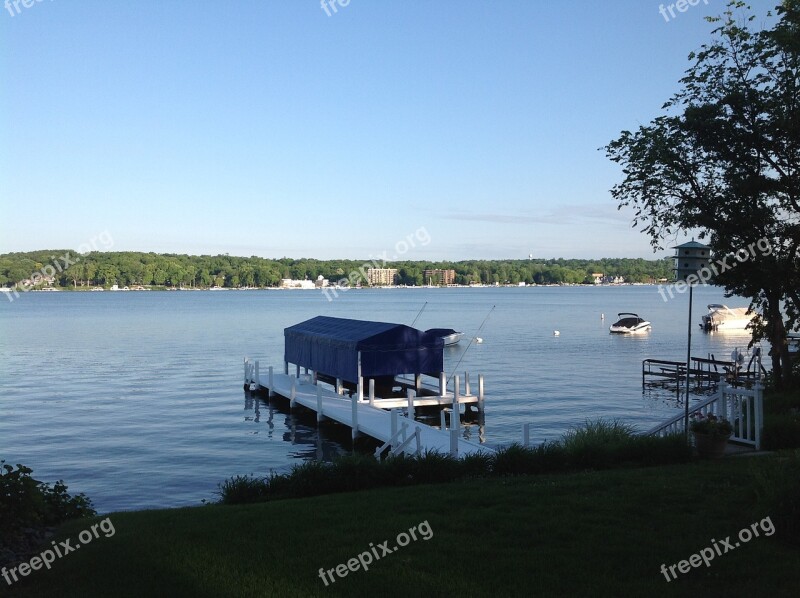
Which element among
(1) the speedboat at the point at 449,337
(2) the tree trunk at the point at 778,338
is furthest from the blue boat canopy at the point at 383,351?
(1) the speedboat at the point at 449,337

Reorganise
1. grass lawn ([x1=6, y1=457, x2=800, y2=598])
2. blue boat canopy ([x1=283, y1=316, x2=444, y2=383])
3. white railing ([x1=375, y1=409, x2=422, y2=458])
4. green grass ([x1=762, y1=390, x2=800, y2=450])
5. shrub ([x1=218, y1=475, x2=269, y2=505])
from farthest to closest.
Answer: blue boat canopy ([x1=283, y1=316, x2=444, y2=383]) → white railing ([x1=375, y1=409, x2=422, y2=458]) → green grass ([x1=762, y1=390, x2=800, y2=450]) → shrub ([x1=218, y1=475, x2=269, y2=505]) → grass lawn ([x1=6, y1=457, x2=800, y2=598])

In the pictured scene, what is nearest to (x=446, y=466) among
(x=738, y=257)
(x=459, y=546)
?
Result: (x=459, y=546)

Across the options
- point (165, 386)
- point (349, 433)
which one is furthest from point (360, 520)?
point (165, 386)

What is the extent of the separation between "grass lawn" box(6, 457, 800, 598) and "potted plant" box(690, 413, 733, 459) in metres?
2.56

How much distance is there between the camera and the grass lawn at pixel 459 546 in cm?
767

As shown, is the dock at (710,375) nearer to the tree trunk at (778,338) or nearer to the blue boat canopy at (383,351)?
the tree trunk at (778,338)

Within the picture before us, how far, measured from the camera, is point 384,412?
95.5ft

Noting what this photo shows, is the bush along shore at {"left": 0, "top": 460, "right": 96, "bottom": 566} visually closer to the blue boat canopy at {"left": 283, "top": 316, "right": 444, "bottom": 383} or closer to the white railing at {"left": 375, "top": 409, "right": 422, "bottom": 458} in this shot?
the white railing at {"left": 375, "top": 409, "right": 422, "bottom": 458}

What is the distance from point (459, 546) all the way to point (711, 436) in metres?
7.85

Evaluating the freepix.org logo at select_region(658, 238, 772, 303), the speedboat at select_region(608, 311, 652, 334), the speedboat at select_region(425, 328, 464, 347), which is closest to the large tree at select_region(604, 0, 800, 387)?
the freepix.org logo at select_region(658, 238, 772, 303)

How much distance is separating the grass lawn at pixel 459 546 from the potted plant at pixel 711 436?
2564 mm

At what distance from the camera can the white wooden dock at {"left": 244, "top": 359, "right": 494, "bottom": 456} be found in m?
20.5

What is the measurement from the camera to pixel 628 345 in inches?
2788

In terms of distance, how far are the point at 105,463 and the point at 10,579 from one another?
17.5 m
